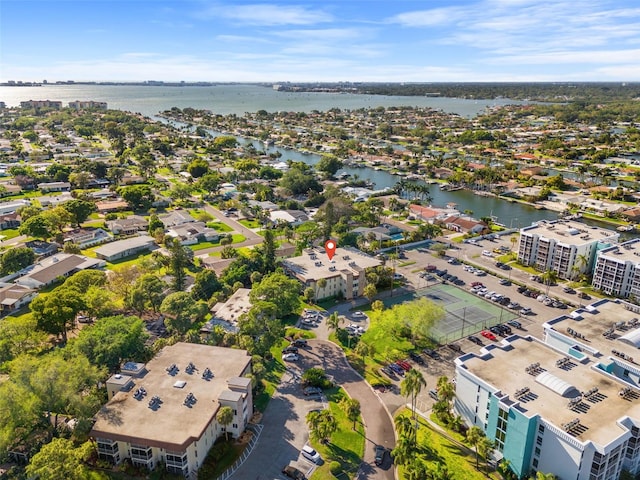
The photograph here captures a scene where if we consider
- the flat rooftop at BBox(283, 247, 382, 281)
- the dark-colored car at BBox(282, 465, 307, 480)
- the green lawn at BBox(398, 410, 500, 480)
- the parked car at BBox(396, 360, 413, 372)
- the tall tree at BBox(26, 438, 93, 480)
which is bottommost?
the green lawn at BBox(398, 410, 500, 480)

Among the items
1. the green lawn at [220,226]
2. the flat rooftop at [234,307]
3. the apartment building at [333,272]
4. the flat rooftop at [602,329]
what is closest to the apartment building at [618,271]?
the flat rooftop at [602,329]

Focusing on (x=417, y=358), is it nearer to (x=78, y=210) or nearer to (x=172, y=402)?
(x=172, y=402)

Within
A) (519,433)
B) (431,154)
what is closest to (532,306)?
(519,433)

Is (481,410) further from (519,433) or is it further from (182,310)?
(182,310)

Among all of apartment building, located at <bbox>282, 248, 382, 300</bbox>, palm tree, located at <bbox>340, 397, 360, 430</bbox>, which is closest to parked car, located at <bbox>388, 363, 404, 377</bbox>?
palm tree, located at <bbox>340, 397, 360, 430</bbox>

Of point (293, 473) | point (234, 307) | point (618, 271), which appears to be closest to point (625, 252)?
point (618, 271)

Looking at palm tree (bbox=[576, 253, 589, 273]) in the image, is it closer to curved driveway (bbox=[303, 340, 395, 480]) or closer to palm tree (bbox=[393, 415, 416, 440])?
curved driveway (bbox=[303, 340, 395, 480])

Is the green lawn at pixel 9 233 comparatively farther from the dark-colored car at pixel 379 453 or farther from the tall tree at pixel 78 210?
the dark-colored car at pixel 379 453
